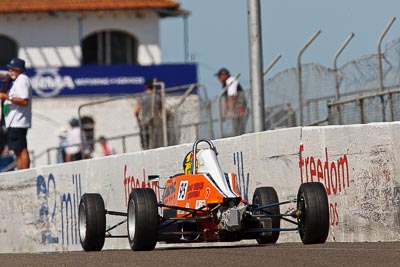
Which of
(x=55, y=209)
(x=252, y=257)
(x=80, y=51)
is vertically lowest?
(x=252, y=257)

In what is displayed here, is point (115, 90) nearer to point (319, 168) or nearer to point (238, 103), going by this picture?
point (238, 103)

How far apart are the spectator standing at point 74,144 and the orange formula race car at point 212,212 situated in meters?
9.82

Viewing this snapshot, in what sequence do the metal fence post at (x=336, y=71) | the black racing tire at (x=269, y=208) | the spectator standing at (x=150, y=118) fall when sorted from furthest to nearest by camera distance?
the spectator standing at (x=150, y=118) → the metal fence post at (x=336, y=71) → the black racing tire at (x=269, y=208)

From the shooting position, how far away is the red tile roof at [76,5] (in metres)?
47.1

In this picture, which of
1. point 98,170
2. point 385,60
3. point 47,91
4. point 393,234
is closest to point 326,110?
point 385,60

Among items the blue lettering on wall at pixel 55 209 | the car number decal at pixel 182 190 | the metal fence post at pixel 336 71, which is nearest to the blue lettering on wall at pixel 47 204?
the blue lettering on wall at pixel 55 209

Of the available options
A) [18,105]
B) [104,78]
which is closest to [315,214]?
[18,105]

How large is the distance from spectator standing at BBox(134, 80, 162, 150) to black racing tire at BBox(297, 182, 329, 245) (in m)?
9.56

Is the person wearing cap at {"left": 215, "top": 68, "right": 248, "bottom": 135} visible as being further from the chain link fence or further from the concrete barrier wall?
the concrete barrier wall

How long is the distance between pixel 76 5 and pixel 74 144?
24758mm

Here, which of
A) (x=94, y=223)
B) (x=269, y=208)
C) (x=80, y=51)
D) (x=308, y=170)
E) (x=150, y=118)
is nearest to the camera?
(x=269, y=208)

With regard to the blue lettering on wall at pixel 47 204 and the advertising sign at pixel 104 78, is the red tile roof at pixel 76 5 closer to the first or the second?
the advertising sign at pixel 104 78

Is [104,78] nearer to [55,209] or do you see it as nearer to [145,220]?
[55,209]

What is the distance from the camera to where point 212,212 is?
12641 mm
